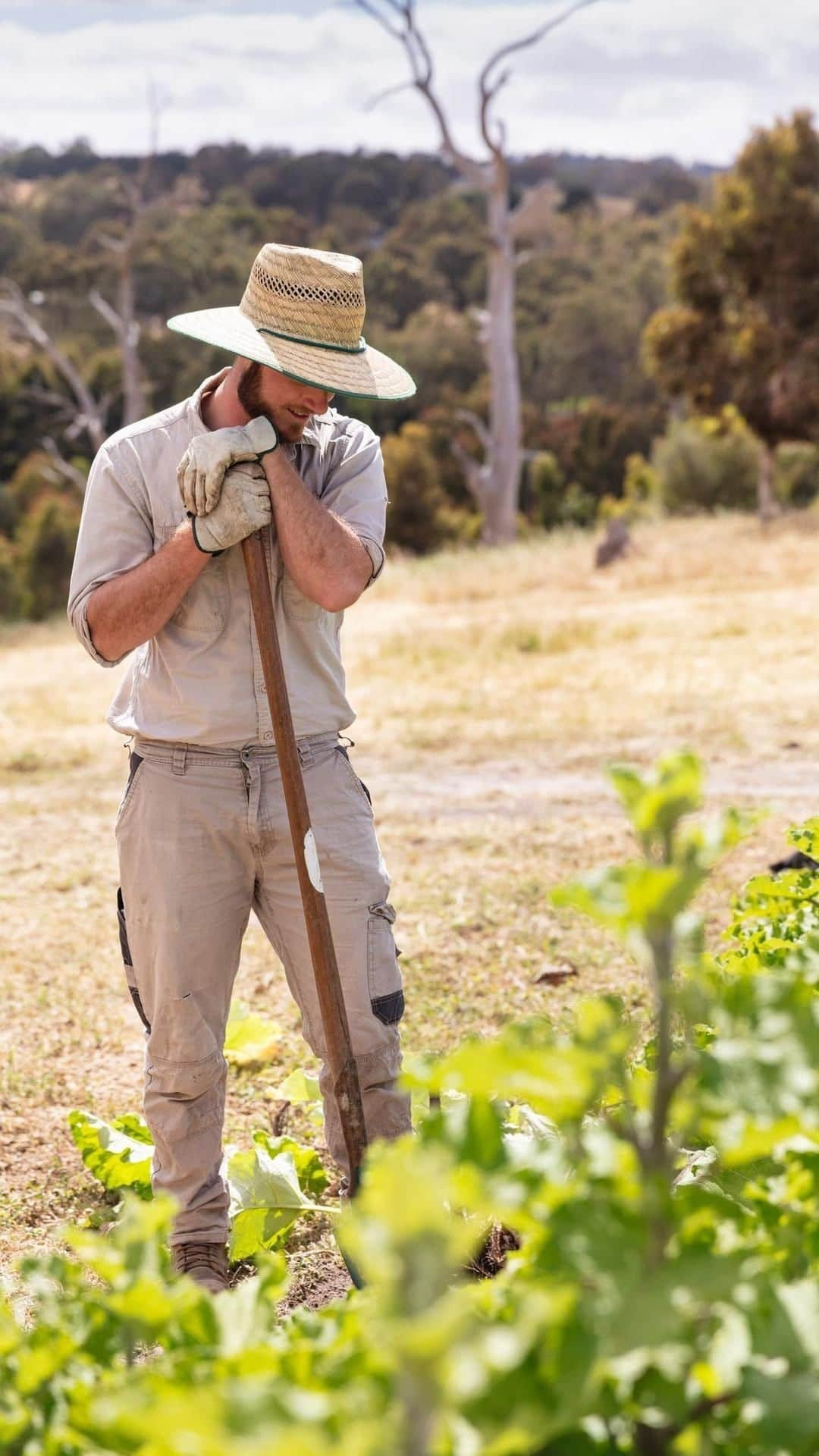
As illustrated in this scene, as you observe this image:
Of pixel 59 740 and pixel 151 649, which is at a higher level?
pixel 151 649

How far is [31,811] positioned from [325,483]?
5.21 m

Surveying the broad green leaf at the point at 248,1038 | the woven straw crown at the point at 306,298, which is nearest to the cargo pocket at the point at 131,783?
the woven straw crown at the point at 306,298

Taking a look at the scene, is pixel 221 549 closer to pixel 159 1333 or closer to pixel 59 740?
pixel 159 1333

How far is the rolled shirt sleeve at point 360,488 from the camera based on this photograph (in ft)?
10.0

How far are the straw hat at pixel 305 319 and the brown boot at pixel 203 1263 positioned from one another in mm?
1714

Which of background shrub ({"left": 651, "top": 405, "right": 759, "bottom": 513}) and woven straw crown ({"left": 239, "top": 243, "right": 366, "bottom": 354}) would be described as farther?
background shrub ({"left": 651, "top": 405, "right": 759, "bottom": 513})

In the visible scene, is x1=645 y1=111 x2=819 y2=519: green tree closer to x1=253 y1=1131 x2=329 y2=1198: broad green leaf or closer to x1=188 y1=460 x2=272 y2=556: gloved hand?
x1=253 y1=1131 x2=329 y2=1198: broad green leaf

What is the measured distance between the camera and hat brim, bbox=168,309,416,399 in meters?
2.82

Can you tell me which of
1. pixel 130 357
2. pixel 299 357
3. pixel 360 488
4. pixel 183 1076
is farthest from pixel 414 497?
pixel 183 1076

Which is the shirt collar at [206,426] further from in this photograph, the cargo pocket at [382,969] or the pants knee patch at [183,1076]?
the pants knee patch at [183,1076]

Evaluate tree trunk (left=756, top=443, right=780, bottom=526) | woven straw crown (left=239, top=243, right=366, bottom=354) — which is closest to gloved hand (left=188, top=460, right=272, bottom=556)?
woven straw crown (left=239, top=243, right=366, bottom=354)

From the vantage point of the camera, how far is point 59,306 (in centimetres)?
5272

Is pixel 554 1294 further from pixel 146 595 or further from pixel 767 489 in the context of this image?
pixel 767 489

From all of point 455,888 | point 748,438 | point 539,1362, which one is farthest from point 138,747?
point 748,438
